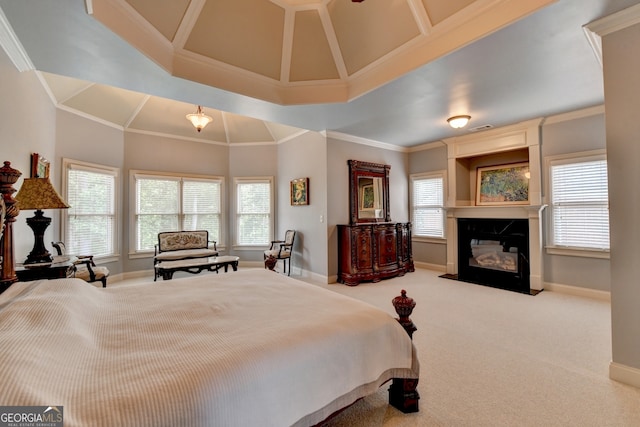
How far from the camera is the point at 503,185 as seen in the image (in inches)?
202

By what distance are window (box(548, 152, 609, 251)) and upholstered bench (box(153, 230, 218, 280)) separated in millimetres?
6034

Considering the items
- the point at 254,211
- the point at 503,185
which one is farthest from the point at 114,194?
the point at 503,185

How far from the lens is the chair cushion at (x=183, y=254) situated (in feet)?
Result: 16.3

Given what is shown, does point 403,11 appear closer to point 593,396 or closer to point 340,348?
point 340,348

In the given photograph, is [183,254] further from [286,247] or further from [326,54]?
[326,54]

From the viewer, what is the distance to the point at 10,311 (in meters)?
1.30

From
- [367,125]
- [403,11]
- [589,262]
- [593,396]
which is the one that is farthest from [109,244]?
[589,262]

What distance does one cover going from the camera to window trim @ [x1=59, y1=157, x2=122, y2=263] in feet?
14.2

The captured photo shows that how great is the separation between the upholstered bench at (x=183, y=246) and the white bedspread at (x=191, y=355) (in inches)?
126

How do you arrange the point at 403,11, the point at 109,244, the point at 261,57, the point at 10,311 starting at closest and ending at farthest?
the point at 10,311, the point at 403,11, the point at 261,57, the point at 109,244

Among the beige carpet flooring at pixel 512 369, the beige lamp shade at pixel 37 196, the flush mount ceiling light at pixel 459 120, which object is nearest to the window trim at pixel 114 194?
the beige lamp shade at pixel 37 196

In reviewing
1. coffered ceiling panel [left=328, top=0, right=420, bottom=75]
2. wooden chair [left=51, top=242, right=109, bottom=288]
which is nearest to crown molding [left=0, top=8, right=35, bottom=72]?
wooden chair [left=51, top=242, right=109, bottom=288]

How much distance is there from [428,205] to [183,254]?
5167mm

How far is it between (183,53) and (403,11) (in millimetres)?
2281
